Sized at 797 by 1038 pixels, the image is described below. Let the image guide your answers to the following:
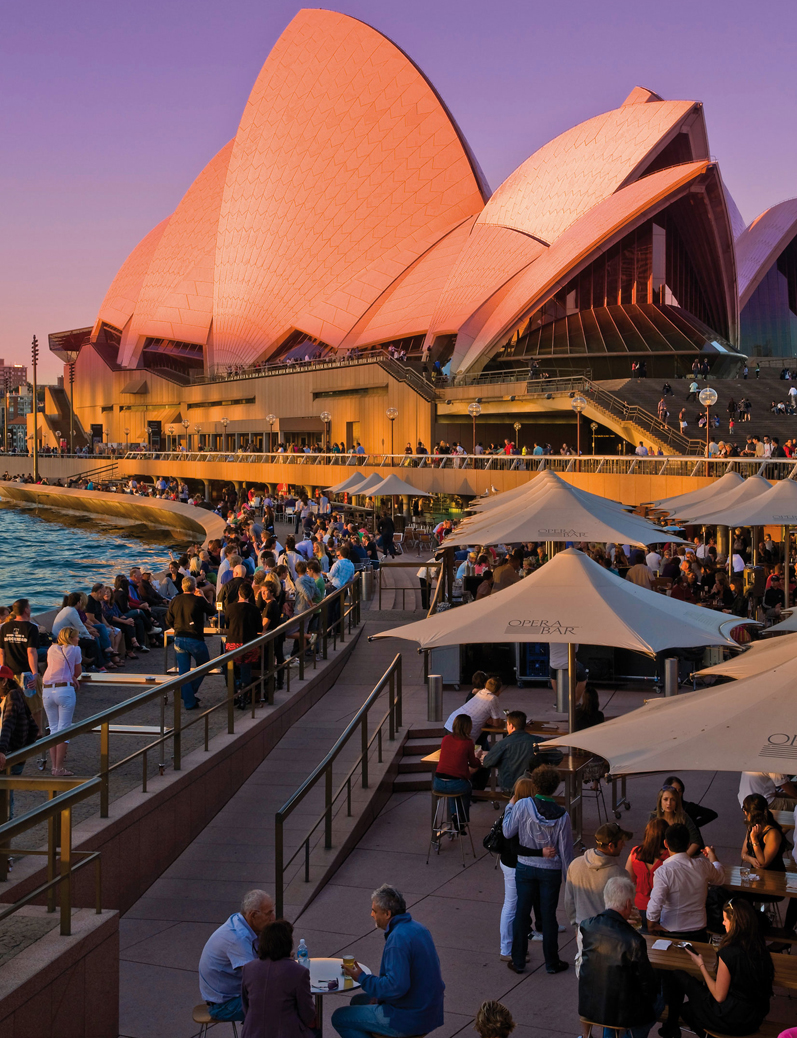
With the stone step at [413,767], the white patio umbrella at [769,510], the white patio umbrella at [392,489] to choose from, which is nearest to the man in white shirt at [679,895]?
the stone step at [413,767]

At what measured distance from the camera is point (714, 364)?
46906 millimetres

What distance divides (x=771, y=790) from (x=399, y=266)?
176 ft

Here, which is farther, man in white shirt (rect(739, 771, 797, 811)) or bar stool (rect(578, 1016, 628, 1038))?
man in white shirt (rect(739, 771, 797, 811))

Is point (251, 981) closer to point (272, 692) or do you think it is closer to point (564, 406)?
point (272, 692)

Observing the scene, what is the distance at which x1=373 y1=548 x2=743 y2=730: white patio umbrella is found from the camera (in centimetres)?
697

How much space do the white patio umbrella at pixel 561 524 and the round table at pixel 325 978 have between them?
273 inches

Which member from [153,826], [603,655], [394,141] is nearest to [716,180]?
[394,141]

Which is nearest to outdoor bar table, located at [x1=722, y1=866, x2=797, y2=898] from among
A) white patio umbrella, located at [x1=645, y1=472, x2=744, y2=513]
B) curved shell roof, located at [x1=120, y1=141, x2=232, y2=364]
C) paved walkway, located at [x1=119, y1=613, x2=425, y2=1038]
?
paved walkway, located at [x1=119, y1=613, x2=425, y2=1038]

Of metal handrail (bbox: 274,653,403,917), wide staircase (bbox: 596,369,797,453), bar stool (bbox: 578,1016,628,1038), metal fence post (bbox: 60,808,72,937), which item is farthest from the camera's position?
wide staircase (bbox: 596,369,797,453)

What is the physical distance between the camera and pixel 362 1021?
14.4 feet

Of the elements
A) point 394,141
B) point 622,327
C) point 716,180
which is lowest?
point 622,327

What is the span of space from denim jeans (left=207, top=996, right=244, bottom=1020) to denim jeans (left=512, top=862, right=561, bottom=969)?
1.62 meters

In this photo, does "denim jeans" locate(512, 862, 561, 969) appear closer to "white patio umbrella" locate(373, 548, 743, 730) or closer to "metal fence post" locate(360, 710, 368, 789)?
"white patio umbrella" locate(373, 548, 743, 730)

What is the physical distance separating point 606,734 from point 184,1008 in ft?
8.28
